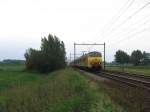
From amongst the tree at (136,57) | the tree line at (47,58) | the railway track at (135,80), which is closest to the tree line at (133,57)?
the tree at (136,57)

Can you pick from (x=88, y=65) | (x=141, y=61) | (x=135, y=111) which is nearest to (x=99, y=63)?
(x=88, y=65)

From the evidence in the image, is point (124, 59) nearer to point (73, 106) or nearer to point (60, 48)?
point (60, 48)

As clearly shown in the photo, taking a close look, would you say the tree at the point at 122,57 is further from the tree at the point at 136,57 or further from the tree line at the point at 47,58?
the tree line at the point at 47,58

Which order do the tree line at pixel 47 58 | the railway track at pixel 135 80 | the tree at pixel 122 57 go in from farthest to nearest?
the tree at pixel 122 57 < the tree line at pixel 47 58 < the railway track at pixel 135 80

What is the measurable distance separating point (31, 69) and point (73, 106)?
273ft

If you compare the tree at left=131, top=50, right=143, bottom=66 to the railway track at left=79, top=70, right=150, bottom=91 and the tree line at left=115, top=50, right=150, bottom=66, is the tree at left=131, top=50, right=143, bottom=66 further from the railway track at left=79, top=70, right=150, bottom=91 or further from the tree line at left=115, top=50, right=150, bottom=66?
the railway track at left=79, top=70, right=150, bottom=91

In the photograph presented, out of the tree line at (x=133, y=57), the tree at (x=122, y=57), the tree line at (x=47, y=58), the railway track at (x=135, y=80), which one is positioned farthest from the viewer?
the tree at (x=122, y=57)

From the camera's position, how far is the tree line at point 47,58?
92.6 m

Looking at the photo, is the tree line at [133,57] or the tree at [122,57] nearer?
the tree line at [133,57]

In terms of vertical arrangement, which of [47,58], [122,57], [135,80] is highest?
[122,57]

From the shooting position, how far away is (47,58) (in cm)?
9262

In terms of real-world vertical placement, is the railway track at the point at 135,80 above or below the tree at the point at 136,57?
below

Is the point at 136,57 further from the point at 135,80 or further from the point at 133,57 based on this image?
the point at 135,80

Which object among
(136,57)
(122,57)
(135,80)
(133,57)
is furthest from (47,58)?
(135,80)
